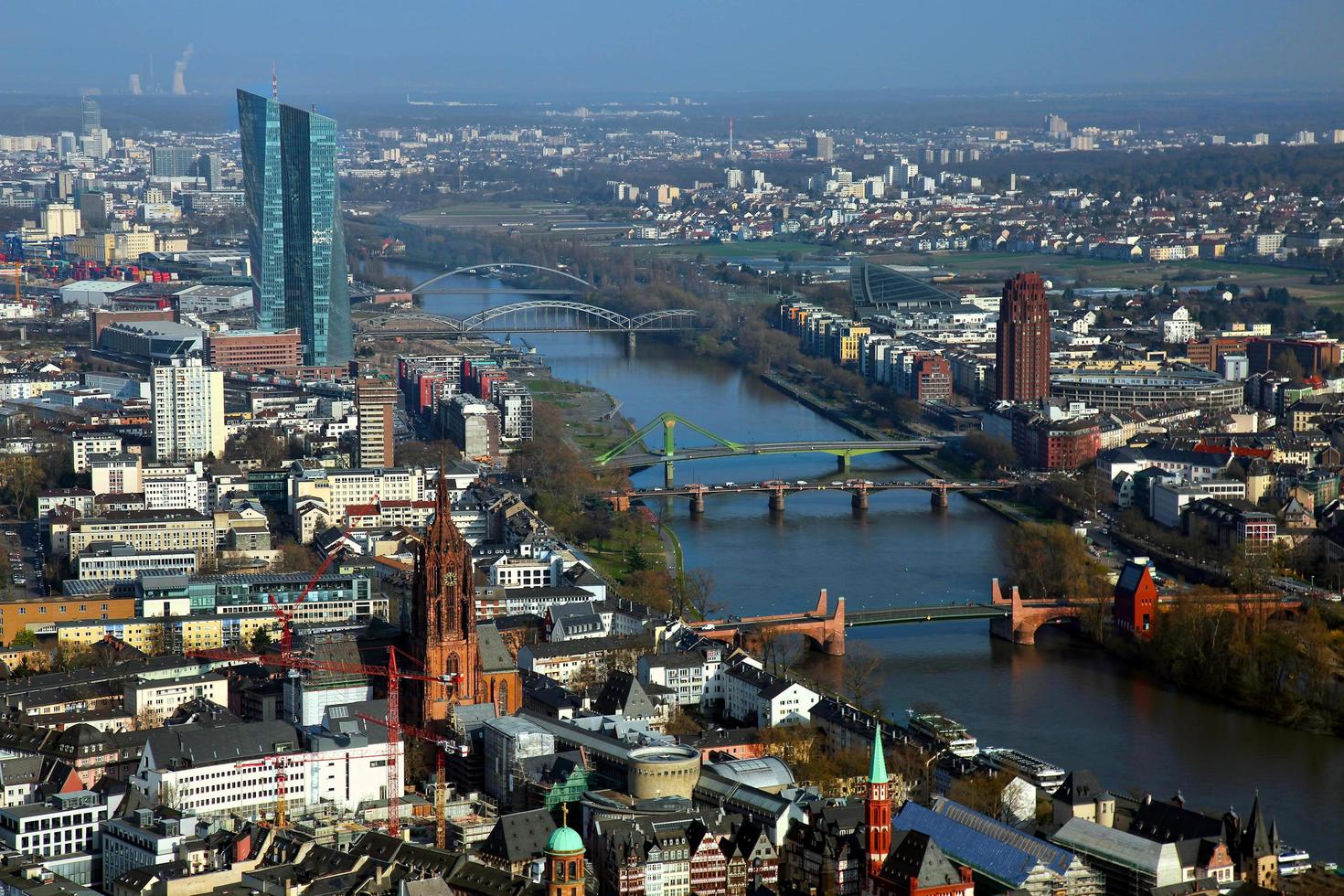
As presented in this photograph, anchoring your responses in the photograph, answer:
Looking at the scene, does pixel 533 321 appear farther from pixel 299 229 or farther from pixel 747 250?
pixel 747 250

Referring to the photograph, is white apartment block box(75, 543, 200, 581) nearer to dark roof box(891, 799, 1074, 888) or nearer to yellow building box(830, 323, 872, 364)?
dark roof box(891, 799, 1074, 888)

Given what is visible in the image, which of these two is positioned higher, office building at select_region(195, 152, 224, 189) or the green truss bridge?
office building at select_region(195, 152, 224, 189)

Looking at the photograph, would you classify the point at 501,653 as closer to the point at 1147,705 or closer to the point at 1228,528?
the point at 1147,705

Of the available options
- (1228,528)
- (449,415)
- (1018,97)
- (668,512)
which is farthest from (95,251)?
(1018,97)

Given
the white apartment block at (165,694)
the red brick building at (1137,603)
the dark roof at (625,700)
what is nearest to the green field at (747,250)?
the red brick building at (1137,603)

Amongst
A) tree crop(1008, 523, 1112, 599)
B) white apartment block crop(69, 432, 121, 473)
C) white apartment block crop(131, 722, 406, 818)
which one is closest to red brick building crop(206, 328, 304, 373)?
white apartment block crop(69, 432, 121, 473)

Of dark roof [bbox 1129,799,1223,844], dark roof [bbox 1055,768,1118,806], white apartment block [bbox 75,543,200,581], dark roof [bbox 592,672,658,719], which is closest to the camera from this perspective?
dark roof [bbox 1129,799,1223,844]

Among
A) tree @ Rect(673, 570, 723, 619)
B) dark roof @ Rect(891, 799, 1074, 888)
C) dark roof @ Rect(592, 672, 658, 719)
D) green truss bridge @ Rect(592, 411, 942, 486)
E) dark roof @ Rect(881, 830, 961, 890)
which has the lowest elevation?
green truss bridge @ Rect(592, 411, 942, 486)
